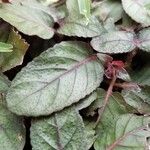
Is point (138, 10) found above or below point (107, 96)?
above

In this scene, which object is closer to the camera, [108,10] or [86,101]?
[86,101]

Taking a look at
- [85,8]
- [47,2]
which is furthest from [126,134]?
[47,2]

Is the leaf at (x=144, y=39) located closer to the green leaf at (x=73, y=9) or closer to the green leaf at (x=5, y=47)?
the green leaf at (x=73, y=9)

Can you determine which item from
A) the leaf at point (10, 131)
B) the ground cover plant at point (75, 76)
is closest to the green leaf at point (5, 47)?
the ground cover plant at point (75, 76)

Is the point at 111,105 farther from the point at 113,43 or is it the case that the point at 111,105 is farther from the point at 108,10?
the point at 108,10

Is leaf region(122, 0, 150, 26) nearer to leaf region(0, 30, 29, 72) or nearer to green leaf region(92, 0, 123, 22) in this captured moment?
green leaf region(92, 0, 123, 22)
